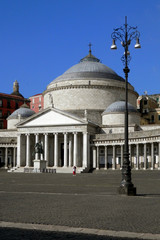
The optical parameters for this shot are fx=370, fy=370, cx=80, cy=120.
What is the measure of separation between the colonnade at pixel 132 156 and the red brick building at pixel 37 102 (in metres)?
52.4

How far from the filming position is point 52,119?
74062 mm

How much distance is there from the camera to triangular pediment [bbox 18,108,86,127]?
72375 mm

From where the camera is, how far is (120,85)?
87250 mm

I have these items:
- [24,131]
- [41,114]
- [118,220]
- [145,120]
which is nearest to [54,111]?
[41,114]

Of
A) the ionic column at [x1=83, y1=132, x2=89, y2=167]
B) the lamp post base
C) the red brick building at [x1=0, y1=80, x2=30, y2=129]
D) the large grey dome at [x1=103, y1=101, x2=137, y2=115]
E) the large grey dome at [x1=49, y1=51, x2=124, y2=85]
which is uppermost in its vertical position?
the large grey dome at [x1=49, y1=51, x2=124, y2=85]

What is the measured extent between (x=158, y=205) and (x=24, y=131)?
62642 millimetres

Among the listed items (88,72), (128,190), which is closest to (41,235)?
(128,190)

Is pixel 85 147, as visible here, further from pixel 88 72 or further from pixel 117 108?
pixel 88 72

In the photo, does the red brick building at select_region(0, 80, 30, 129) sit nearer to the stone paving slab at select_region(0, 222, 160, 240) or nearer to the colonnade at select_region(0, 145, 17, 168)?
the colonnade at select_region(0, 145, 17, 168)

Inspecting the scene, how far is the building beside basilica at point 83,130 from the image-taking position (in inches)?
2717

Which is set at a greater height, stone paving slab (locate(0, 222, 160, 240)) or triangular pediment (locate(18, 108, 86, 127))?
triangular pediment (locate(18, 108, 86, 127))

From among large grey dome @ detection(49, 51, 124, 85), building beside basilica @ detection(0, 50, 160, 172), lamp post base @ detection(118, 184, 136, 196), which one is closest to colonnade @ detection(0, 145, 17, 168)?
building beside basilica @ detection(0, 50, 160, 172)

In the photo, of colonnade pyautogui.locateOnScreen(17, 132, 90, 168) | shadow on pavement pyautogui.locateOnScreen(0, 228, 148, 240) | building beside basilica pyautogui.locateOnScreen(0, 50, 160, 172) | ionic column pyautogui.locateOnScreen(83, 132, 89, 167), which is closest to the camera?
shadow on pavement pyautogui.locateOnScreen(0, 228, 148, 240)

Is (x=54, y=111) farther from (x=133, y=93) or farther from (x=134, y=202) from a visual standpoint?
(x=134, y=202)
